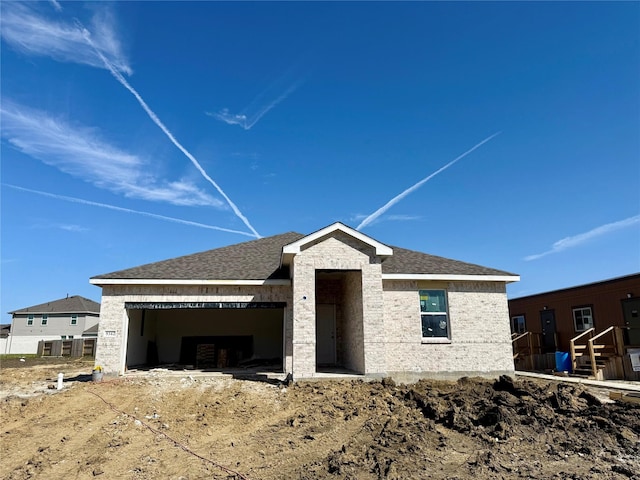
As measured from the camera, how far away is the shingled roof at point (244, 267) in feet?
46.4

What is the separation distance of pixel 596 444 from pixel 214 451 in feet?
22.1

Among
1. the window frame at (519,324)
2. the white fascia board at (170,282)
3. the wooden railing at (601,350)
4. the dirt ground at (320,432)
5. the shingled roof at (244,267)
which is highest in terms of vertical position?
the shingled roof at (244,267)

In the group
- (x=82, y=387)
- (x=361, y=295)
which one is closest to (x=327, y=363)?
(x=361, y=295)

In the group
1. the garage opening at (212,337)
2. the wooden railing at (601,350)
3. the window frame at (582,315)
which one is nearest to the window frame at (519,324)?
the window frame at (582,315)

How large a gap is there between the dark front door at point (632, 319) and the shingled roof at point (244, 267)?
6185 mm

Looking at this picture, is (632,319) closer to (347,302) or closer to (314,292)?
(347,302)

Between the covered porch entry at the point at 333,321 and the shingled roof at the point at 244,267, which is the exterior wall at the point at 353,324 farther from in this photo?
the shingled roof at the point at 244,267

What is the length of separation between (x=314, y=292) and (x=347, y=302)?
8.96 ft

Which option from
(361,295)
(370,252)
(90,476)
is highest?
(370,252)

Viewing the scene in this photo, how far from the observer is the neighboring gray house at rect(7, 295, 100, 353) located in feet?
127

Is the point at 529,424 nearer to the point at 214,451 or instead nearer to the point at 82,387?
the point at 214,451

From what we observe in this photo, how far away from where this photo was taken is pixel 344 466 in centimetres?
635

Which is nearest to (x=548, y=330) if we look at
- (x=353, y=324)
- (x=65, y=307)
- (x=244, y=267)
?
(x=353, y=324)

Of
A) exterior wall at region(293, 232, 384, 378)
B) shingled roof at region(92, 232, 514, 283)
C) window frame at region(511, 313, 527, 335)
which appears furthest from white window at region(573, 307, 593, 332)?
exterior wall at region(293, 232, 384, 378)
